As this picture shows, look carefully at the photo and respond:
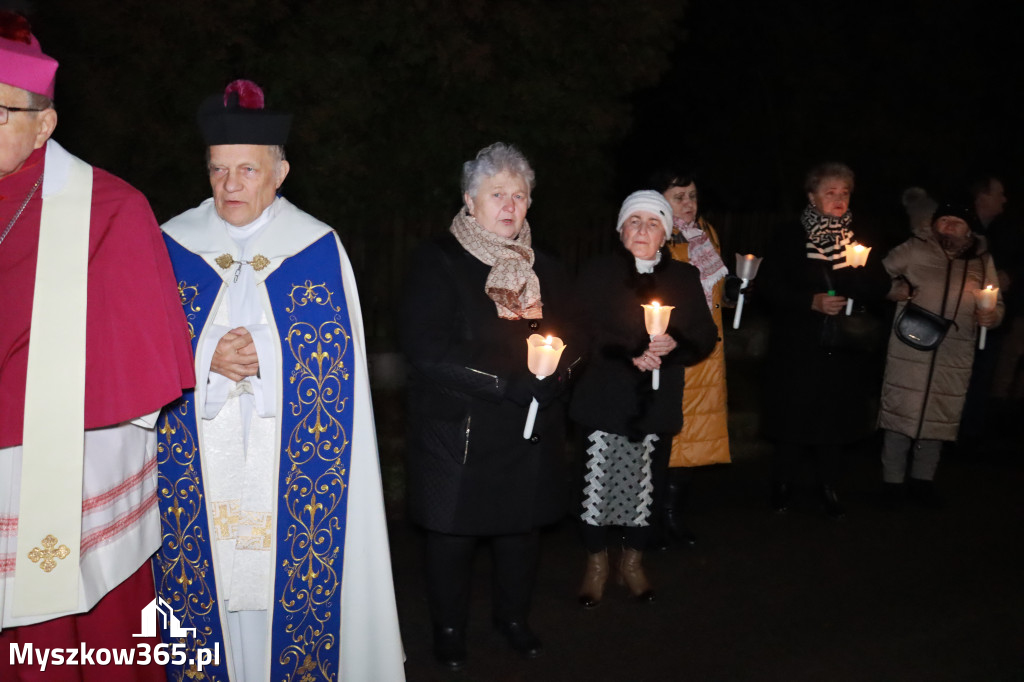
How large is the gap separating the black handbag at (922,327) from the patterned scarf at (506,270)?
11.0ft

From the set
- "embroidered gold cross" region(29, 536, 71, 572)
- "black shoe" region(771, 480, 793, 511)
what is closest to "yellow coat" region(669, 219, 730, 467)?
"black shoe" region(771, 480, 793, 511)

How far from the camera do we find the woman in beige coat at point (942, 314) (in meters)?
6.76

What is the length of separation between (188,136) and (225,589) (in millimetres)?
5203

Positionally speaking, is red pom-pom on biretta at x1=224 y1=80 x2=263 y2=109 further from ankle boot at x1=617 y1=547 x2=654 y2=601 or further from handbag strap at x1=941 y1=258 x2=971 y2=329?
handbag strap at x1=941 y1=258 x2=971 y2=329

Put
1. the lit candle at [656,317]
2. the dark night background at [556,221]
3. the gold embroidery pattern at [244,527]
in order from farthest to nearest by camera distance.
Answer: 1. the dark night background at [556,221]
2. the lit candle at [656,317]
3. the gold embroidery pattern at [244,527]

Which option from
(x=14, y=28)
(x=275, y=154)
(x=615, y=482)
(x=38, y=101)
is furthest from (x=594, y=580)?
(x=14, y=28)

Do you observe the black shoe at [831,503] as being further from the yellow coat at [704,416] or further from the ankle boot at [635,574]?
the ankle boot at [635,574]

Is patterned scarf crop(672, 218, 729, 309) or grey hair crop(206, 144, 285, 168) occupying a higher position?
grey hair crop(206, 144, 285, 168)

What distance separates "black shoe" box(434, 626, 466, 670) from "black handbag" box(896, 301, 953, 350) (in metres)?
3.65

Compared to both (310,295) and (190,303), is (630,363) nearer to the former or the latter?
(310,295)

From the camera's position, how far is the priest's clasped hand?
367 centimetres

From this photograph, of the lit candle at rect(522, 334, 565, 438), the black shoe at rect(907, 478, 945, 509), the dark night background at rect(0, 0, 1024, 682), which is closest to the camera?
the lit candle at rect(522, 334, 565, 438)

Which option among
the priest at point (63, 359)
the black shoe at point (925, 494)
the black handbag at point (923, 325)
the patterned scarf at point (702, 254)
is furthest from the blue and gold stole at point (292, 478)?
the black shoe at point (925, 494)

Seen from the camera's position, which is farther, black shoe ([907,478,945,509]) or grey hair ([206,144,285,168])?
black shoe ([907,478,945,509])
